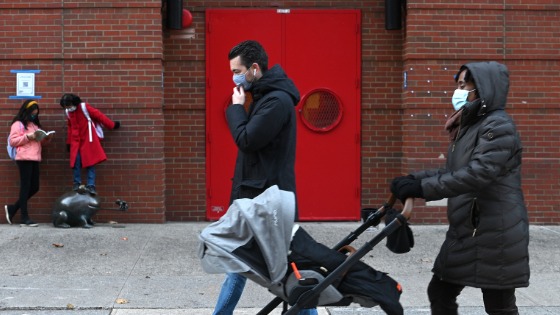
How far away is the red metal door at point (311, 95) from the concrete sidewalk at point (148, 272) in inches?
17.8

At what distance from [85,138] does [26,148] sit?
68 cm

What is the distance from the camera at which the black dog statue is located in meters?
9.54

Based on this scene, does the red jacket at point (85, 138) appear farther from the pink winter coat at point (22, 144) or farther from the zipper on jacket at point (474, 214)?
the zipper on jacket at point (474, 214)

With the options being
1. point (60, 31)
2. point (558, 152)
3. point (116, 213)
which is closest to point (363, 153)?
point (558, 152)

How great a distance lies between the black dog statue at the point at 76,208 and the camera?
954cm

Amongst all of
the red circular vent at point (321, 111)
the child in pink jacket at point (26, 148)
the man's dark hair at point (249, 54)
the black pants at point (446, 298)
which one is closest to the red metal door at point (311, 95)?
the red circular vent at point (321, 111)

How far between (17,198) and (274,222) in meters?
6.44

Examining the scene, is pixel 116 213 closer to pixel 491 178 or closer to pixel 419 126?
pixel 419 126

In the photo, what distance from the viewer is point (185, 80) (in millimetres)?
10336

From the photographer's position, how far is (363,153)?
34.3ft

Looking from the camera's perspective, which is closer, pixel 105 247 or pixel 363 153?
pixel 105 247

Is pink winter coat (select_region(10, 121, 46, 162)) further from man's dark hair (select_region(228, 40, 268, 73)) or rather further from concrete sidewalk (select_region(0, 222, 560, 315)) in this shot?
man's dark hair (select_region(228, 40, 268, 73))

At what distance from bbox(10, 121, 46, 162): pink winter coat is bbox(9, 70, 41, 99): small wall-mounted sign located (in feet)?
1.48

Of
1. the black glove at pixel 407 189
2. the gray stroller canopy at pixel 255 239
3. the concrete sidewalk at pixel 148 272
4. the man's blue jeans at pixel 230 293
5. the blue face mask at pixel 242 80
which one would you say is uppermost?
the blue face mask at pixel 242 80
